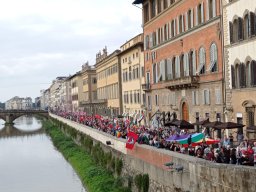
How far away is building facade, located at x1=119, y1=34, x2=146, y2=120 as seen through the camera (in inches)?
2430

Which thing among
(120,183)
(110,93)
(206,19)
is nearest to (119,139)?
(120,183)

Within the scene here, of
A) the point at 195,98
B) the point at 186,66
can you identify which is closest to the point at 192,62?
the point at 186,66

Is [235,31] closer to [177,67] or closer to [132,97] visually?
[177,67]

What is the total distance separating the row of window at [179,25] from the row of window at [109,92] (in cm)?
2335

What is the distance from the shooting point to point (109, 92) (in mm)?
86750

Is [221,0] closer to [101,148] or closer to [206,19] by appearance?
[206,19]

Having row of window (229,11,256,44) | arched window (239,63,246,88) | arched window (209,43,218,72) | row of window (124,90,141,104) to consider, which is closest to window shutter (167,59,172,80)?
arched window (209,43,218,72)

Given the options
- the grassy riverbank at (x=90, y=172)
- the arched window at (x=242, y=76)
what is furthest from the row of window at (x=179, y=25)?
the grassy riverbank at (x=90, y=172)

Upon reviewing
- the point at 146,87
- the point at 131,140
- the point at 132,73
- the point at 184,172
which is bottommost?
the point at 184,172

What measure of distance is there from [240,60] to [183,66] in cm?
1205

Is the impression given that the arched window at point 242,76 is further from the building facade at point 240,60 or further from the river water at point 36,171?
the river water at point 36,171

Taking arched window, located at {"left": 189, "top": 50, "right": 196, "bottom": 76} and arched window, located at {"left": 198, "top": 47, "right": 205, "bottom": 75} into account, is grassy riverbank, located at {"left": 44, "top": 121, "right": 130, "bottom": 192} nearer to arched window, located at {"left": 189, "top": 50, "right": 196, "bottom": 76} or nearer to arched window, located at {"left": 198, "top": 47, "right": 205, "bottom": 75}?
arched window, located at {"left": 198, "top": 47, "right": 205, "bottom": 75}

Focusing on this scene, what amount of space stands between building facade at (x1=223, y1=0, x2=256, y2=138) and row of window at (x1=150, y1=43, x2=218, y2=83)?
2.84m

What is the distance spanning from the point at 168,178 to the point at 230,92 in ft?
44.8
